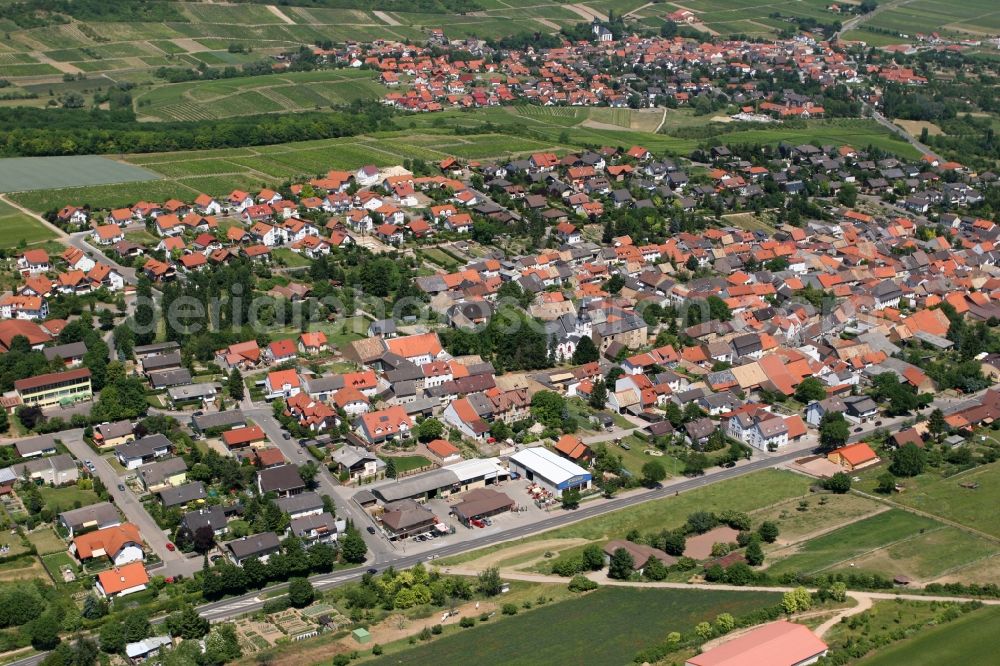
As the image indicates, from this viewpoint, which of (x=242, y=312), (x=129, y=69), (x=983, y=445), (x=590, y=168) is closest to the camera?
(x=983, y=445)

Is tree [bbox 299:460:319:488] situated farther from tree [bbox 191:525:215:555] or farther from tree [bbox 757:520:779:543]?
tree [bbox 757:520:779:543]

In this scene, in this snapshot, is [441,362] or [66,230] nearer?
[441,362]

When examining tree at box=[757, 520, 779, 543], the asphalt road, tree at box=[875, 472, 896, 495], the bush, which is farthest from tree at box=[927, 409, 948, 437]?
the bush

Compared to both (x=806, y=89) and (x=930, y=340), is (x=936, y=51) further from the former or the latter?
(x=930, y=340)

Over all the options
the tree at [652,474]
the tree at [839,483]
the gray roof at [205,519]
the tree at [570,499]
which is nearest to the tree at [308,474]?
the gray roof at [205,519]

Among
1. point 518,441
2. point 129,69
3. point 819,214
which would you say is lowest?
Answer: point 518,441

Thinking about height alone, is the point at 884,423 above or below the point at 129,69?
below

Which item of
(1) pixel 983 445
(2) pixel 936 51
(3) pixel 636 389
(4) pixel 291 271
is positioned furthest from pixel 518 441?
(2) pixel 936 51
